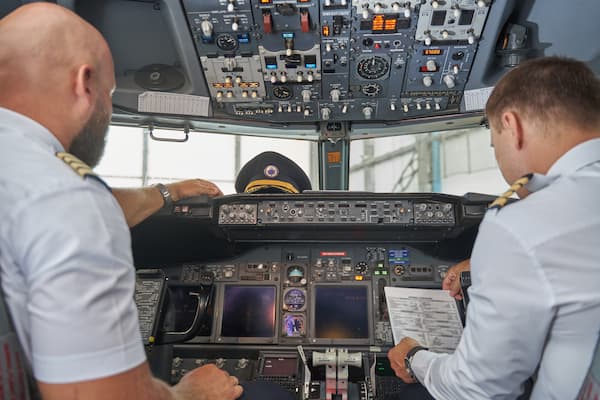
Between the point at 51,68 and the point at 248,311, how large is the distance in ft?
5.16

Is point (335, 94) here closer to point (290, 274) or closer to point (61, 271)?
point (290, 274)

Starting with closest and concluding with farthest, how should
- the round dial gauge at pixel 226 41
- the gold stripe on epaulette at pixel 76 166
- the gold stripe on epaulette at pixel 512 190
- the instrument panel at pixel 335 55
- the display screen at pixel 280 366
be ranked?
1. the gold stripe on epaulette at pixel 76 166
2. the gold stripe on epaulette at pixel 512 190
3. the display screen at pixel 280 366
4. the instrument panel at pixel 335 55
5. the round dial gauge at pixel 226 41

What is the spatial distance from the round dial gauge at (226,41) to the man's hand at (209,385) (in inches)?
80.3

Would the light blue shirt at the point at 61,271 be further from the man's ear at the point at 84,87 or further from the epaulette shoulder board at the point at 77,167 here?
the man's ear at the point at 84,87

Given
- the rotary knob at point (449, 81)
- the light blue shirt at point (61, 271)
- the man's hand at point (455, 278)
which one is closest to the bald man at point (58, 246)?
the light blue shirt at point (61, 271)

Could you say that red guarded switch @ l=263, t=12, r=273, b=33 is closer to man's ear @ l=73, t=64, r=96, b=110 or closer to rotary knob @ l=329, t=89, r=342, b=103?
rotary knob @ l=329, t=89, r=342, b=103

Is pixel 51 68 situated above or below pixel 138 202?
above

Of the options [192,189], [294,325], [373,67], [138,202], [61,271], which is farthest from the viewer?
[373,67]

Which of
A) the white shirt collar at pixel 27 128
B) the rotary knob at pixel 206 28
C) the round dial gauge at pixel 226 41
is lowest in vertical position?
the white shirt collar at pixel 27 128

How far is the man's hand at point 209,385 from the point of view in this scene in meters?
1.24

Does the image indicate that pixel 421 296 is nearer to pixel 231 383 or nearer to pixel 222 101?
pixel 231 383

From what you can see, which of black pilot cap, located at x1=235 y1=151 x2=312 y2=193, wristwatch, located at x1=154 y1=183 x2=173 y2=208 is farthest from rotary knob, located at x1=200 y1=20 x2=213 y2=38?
wristwatch, located at x1=154 y1=183 x2=173 y2=208

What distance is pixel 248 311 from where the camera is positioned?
2211 millimetres

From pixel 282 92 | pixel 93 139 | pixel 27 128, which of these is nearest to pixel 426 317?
pixel 93 139
